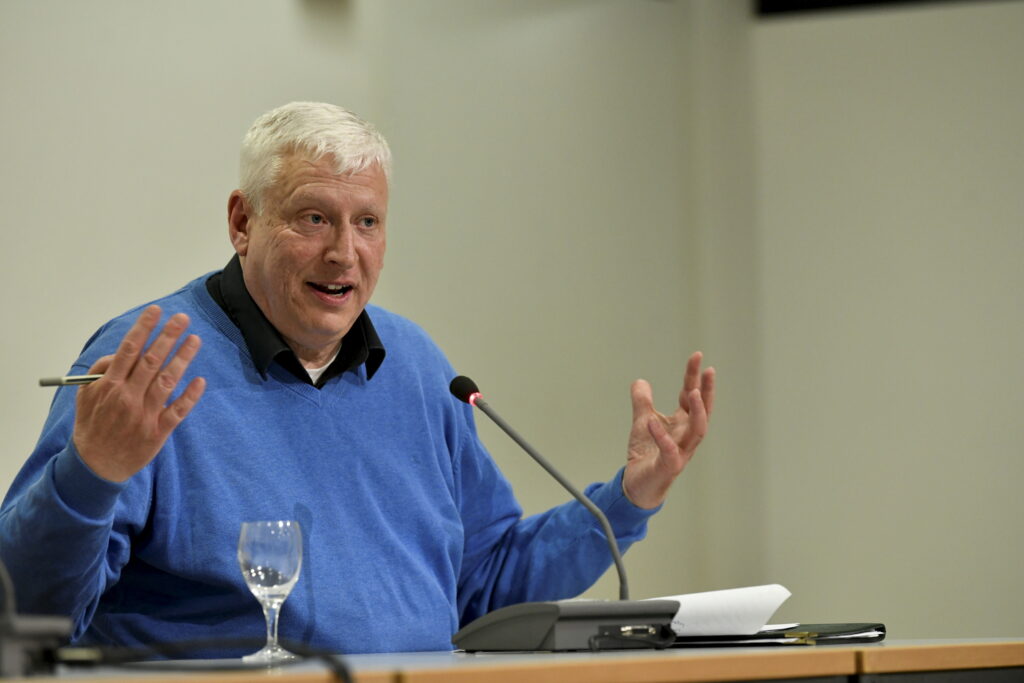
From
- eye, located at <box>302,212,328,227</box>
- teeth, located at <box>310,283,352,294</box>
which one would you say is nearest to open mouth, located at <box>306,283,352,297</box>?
teeth, located at <box>310,283,352,294</box>

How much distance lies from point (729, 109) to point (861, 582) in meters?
1.46

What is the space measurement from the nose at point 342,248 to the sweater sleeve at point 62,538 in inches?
21.5

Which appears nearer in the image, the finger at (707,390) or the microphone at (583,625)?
the microphone at (583,625)

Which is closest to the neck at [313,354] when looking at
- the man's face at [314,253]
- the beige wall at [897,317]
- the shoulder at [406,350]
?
the man's face at [314,253]

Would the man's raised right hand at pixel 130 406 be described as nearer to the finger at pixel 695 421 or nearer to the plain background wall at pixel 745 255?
the finger at pixel 695 421

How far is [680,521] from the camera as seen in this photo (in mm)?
3871

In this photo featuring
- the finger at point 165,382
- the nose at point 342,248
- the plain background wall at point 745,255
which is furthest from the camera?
the plain background wall at point 745,255

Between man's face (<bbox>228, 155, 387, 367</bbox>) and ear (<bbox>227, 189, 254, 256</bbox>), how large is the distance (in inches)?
2.1

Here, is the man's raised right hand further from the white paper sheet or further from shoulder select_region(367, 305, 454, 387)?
shoulder select_region(367, 305, 454, 387)

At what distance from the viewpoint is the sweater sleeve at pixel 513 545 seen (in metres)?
2.32

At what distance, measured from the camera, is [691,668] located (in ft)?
4.28

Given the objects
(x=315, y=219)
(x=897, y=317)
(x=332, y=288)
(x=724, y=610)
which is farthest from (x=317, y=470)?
(x=897, y=317)

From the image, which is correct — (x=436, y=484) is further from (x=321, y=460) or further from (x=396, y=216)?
(x=396, y=216)

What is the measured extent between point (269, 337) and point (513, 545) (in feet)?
1.99
